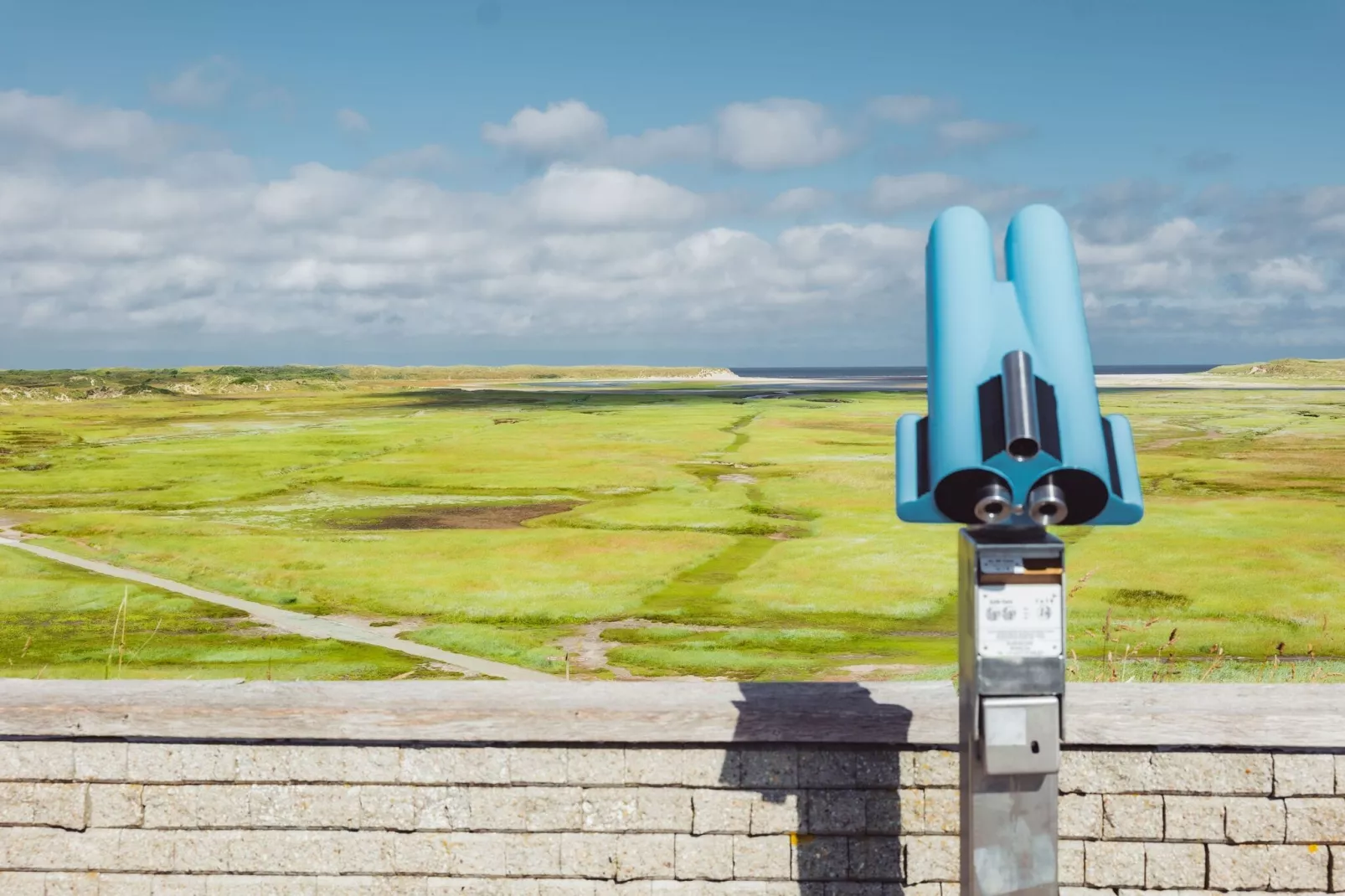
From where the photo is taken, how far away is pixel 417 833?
4.87m

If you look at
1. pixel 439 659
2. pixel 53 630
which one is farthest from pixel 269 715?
pixel 53 630

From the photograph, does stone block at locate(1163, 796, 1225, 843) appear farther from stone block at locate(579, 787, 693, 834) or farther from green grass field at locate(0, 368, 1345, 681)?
green grass field at locate(0, 368, 1345, 681)

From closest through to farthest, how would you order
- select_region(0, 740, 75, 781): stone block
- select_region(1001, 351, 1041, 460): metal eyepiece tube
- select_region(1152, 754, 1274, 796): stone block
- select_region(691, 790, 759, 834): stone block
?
select_region(1001, 351, 1041, 460): metal eyepiece tube, select_region(1152, 754, 1274, 796): stone block, select_region(691, 790, 759, 834): stone block, select_region(0, 740, 75, 781): stone block

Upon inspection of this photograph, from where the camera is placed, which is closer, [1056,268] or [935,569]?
[1056,268]

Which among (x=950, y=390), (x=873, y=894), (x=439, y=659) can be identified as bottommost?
(x=439, y=659)

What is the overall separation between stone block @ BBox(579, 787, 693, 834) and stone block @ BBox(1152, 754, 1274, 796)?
6.87ft

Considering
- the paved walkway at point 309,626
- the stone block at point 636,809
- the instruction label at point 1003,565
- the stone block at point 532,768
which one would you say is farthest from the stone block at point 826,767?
the paved walkway at point 309,626

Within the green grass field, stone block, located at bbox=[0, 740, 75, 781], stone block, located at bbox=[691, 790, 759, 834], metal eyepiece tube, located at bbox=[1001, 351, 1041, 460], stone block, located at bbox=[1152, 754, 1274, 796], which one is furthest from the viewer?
the green grass field

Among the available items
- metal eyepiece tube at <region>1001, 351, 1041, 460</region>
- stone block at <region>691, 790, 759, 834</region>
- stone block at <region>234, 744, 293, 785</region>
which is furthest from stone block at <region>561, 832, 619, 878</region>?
metal eyepiece tube at <region>1001, 351, 1041, 460</region>

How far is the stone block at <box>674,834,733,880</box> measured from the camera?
4832mm

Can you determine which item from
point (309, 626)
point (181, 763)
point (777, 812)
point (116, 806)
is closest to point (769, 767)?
point (777, 812)

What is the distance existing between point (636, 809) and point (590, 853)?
0.29m

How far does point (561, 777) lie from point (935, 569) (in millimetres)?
23198

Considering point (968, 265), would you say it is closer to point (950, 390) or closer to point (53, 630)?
point (950, 390)
